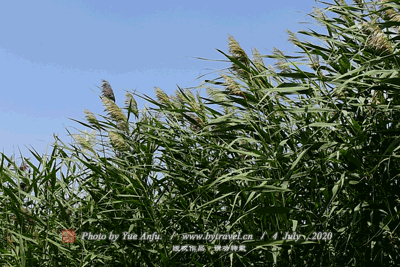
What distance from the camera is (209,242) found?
225 centimetres

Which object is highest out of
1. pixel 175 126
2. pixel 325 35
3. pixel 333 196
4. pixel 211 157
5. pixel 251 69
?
pixel 325 35

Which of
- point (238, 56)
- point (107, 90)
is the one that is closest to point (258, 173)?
point (238, 56)

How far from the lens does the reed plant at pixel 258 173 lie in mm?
2062

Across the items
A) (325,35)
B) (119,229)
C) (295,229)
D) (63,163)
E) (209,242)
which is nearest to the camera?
(295,229)

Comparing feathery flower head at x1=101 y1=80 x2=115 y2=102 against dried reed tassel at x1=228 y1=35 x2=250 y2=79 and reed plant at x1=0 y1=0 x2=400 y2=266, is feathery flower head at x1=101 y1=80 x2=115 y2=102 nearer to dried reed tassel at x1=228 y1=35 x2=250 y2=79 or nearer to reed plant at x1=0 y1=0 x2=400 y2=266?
Answer: reed plant at x1=0 y1=0 x2=400 y2=266

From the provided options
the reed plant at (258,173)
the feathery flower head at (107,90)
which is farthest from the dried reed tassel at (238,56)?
the feathery flower head at (107,90)

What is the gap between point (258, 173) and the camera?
7.70 feet

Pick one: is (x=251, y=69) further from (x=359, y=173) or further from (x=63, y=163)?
(x=63, y=163)

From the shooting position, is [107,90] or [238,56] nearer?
[238,56]

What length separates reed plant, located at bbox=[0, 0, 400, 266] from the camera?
2062 millimetres

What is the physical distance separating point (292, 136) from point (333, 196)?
1.43ft

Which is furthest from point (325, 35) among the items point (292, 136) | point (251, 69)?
point (292, 136)

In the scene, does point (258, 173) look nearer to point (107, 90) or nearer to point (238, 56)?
point (238, 56)

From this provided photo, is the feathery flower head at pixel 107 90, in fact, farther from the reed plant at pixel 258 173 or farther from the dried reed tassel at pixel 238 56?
the dried reed tassel at pixel 238 56
